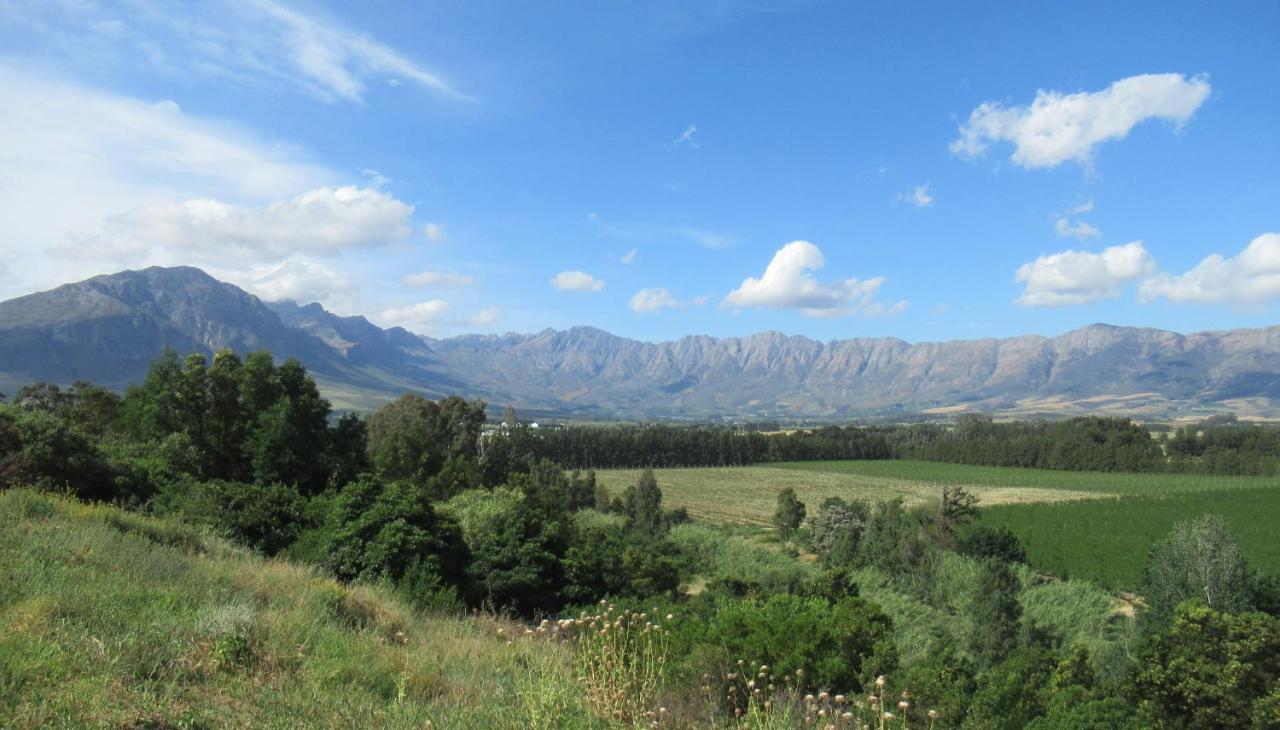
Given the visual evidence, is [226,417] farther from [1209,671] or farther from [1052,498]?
[1052,498]

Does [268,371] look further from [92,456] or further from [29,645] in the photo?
[29,645]

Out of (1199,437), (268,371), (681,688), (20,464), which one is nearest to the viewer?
(681,688)

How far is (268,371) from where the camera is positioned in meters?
31.8

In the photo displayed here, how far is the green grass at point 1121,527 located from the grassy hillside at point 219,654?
131ft

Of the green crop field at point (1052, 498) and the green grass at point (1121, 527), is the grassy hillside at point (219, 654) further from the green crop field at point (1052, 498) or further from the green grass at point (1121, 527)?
the green crop field at point (1052, 498)

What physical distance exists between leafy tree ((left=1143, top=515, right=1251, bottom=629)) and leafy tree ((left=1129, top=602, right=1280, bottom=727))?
10.2 meters

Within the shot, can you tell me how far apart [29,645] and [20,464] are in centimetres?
1535

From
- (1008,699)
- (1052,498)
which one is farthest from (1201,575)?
(1052,498)

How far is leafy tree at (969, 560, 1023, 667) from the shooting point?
2139 cm

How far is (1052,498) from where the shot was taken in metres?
75.6

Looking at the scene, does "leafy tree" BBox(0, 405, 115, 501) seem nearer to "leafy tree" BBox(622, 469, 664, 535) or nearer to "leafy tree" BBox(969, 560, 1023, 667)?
"leafy tree" BBox(969, 560, 1023, 667)

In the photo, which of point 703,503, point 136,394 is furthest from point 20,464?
point 703,503

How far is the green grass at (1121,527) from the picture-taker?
40375 millimetres

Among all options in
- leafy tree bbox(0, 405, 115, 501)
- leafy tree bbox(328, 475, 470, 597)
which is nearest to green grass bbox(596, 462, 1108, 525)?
leafy tree bbox(328, 475, 470, 597)
